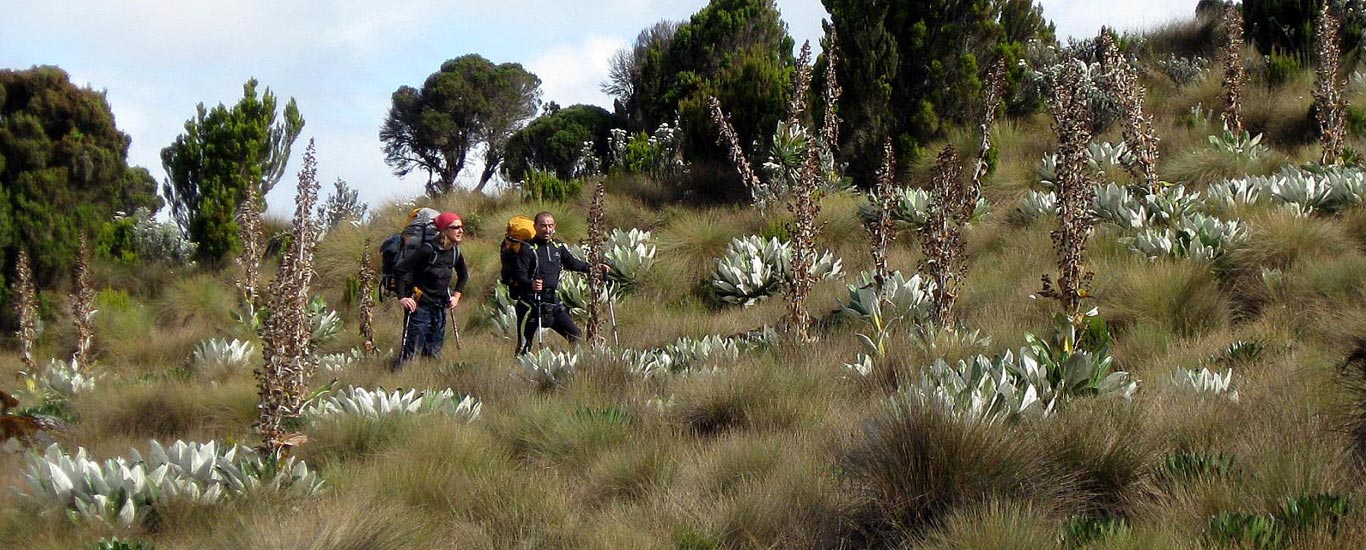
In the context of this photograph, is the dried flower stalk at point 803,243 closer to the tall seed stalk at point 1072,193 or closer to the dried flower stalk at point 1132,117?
the tall seed stalk at point 1072,193

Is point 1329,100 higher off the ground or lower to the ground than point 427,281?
higher

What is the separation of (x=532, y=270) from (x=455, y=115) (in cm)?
3077

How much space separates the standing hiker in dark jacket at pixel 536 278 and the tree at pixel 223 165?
945 cm

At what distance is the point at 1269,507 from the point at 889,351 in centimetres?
322

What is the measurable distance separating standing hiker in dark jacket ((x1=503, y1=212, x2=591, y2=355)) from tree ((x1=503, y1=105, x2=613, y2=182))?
17.6m

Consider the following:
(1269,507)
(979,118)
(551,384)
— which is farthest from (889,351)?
(979,118)

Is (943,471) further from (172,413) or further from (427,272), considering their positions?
(172,413)

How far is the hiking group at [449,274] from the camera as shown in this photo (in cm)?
898

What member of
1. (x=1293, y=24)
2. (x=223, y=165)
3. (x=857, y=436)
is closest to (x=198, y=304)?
(x=223, y=165)

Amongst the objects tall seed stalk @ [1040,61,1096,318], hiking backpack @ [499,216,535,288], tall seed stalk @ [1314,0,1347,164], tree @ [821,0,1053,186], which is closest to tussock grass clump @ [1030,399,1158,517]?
tall seed stalk @ [1040,61,1096,318]

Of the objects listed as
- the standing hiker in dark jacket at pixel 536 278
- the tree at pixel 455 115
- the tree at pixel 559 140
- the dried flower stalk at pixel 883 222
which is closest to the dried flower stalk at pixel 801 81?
the dried flower stalk at pixel 883 222

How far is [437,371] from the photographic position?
334 inches

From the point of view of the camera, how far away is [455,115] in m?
38.6

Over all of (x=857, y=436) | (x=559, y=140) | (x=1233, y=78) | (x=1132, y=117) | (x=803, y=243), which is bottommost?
(x=857, y=436)
